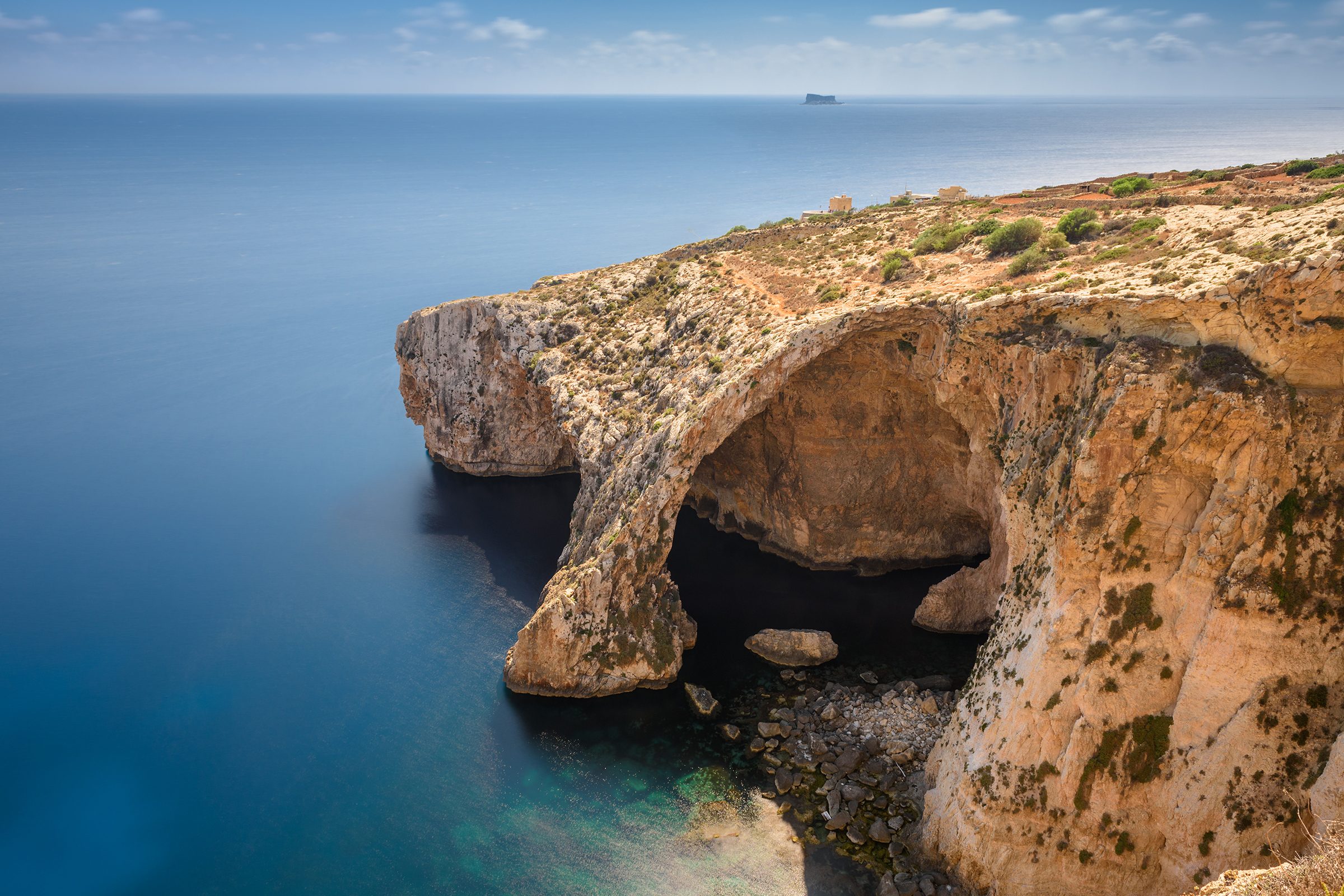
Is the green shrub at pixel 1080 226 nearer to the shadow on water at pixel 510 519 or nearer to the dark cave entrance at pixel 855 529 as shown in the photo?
the dark cave entrance at pixel 855 529

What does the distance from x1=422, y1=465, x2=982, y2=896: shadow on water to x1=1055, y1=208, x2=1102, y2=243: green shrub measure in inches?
684

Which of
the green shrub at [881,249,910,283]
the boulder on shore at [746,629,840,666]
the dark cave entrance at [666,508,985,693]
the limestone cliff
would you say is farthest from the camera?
the green shrub at [881,249,910,283]

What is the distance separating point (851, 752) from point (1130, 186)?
1243 inches

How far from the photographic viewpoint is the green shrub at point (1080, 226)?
37.3m

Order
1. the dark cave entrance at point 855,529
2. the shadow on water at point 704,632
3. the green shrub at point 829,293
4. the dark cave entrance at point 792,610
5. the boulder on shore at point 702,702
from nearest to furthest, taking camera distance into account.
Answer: the shadow on water at point 704,632, the boulder on shore at point 702,702, the dark cave entrance at point 792,610, the dark cave entrance at point 855,529, the green shrub at point 829,293

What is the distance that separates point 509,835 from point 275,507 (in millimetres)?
35082

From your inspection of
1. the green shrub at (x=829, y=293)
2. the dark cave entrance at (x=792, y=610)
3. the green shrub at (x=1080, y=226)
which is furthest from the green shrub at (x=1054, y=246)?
the dark cave entrance at (x=792, y=610)

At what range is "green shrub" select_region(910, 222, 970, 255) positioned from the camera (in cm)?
4322

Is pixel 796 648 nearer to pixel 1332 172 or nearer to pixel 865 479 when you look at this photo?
pixel 865 479

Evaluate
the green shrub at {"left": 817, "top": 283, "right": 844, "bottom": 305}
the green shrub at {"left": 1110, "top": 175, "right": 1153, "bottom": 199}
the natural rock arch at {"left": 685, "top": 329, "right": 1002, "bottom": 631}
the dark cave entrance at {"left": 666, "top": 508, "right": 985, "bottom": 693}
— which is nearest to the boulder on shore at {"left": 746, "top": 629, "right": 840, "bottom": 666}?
the dark cave entrance at {"left": 666, "top": 508, "right": 985, "bottom": 693}

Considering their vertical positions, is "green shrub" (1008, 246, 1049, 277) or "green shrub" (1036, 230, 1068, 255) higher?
"green shrub" (1036, 230, 1068, 255)

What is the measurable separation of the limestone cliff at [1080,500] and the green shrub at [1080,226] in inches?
32.1

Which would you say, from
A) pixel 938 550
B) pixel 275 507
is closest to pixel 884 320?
pixel 938 550

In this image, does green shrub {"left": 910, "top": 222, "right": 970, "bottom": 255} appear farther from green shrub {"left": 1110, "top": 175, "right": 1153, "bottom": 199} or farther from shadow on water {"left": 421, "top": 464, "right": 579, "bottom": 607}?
shadow on water {"left": 421, "top": 464, "right": 579, "bottom": 607}
